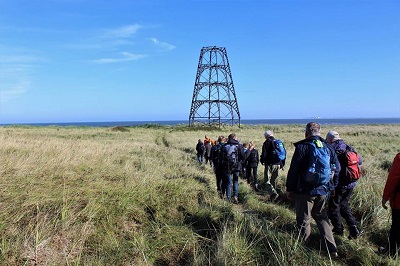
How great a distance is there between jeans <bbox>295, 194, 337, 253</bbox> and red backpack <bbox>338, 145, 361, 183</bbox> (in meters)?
1.04

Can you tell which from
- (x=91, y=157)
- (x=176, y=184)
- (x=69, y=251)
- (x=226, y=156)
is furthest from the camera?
(x=91, y=157)

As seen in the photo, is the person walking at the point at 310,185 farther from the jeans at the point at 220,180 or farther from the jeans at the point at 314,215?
the jeans at the point at 220,180

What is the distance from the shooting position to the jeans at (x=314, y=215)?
200 inches

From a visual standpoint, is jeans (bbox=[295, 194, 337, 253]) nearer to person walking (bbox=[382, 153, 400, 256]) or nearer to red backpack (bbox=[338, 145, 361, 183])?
person walking (bbox=[382, 153, 400, 256])

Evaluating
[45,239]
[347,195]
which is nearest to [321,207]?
[347,195]

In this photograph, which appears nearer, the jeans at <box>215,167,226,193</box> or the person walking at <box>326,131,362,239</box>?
the person walking at <box>326,131,362,239</box>

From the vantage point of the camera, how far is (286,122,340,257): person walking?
497cm

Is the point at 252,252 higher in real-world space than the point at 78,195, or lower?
lower

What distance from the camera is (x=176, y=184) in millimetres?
7270

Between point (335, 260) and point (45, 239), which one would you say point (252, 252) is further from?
point (45, 239)

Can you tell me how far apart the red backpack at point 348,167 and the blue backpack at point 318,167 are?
3.87 feet

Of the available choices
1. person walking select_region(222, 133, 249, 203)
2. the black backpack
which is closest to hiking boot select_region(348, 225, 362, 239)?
person walking select_region(222, 133, 249, 203)

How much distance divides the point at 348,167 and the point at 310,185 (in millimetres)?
1382

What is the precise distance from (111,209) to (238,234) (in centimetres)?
214
